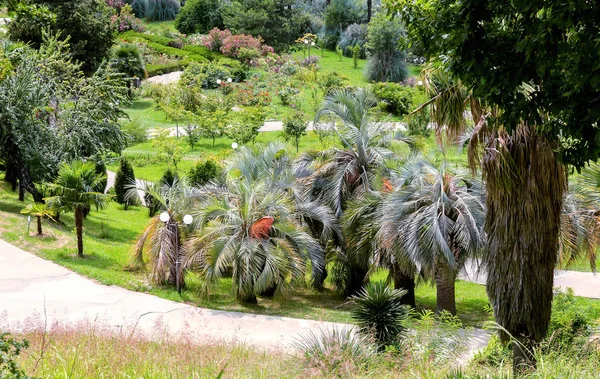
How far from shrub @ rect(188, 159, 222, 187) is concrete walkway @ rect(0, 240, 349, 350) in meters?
5.73

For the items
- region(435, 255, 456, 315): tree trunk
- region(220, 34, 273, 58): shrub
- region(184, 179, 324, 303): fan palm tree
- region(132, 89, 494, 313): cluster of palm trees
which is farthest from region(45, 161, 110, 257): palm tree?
region(220, 34, 273, 58): shrub

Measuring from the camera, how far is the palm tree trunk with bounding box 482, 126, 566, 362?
809 cm

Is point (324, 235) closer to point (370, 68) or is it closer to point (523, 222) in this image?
point (523, 222)

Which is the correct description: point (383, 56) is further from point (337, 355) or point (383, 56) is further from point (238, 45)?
point (337, 355)

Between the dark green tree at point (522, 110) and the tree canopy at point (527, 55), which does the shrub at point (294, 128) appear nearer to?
the dark green tree at point (522, 110)

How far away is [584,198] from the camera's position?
13.7 m

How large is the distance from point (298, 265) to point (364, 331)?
12.4 ft

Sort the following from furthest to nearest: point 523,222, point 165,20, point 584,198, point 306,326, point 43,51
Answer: point 165,20, point 43,51, point 584,198, point 306,326, point 523,222

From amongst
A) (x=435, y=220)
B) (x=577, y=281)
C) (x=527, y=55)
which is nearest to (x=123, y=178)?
(x=435, y=220)

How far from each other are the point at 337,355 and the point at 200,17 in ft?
163

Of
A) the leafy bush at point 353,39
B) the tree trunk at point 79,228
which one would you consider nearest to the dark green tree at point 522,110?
the tree trunk at point 79,228

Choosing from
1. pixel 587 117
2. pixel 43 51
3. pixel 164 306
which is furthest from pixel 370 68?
pixel 587 117

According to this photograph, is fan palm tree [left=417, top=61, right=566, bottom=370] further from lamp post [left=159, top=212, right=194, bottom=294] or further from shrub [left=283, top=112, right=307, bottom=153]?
shrub [left=283, top=112, right=307, bottom=153]

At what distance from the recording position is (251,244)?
44.7 feet
